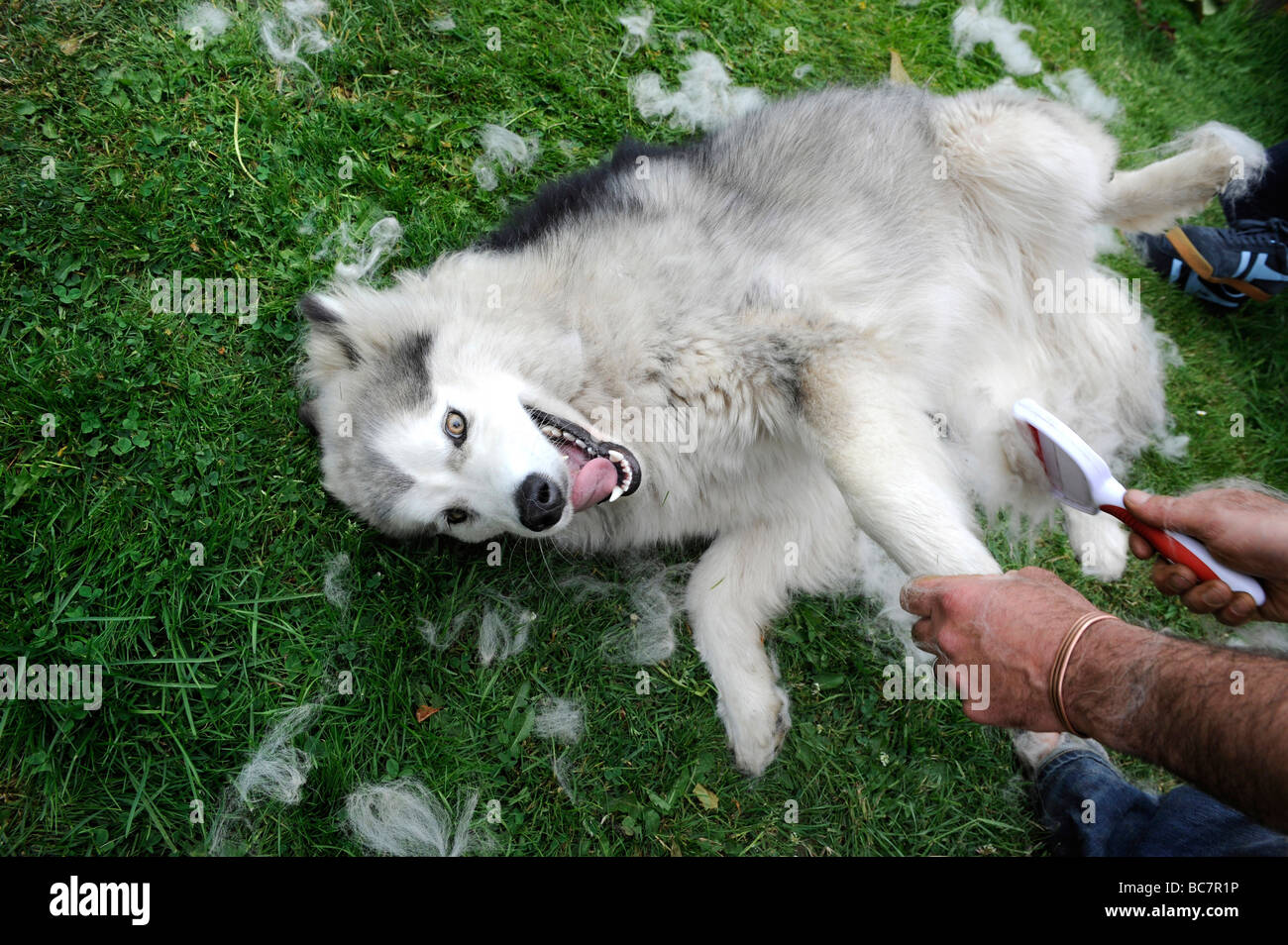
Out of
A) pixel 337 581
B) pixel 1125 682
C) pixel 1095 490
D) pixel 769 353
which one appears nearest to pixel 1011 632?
pixel 1125 682

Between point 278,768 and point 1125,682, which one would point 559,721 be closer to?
point 278,768

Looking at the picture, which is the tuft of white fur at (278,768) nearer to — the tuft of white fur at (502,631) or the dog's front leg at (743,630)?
the tuft of white fur at (502,631)

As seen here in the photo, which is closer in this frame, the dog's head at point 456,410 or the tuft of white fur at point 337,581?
the dog's head at point 456,410

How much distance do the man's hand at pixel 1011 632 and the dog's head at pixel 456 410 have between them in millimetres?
1126

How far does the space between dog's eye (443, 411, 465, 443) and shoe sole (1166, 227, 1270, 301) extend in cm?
379

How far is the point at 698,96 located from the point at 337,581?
295cm

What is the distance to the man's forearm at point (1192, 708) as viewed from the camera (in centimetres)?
142

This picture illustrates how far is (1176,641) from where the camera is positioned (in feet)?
5.47

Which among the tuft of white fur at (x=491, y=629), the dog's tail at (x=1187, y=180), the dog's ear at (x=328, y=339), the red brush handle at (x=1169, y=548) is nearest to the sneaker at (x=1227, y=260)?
the dog's tail at (x=1187, y=180)

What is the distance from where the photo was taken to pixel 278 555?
2.82m

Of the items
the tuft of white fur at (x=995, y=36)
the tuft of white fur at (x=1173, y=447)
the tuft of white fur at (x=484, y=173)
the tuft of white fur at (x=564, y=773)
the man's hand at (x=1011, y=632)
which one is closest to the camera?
the man's hand at (x=1011, y=632)

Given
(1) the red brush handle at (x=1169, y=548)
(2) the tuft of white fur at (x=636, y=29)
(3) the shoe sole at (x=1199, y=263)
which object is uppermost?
(2) the tuft of white fur at (x=636, y=29)

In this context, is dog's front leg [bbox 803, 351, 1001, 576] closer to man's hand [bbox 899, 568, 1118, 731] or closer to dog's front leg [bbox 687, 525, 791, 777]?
man's hand [bbox 899, 568, 1118, 731]

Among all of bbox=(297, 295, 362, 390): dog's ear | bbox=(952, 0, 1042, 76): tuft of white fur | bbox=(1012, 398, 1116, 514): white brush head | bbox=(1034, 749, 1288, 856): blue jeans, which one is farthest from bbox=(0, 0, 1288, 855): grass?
bbox=(952, 0, 1042, 76): tuft of white fur
